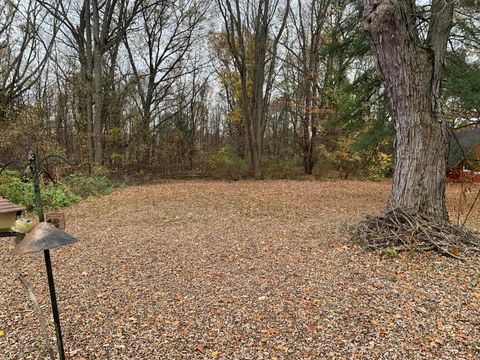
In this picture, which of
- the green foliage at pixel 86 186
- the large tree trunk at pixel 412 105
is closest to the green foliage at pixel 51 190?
the green foliage at pixel 86 186

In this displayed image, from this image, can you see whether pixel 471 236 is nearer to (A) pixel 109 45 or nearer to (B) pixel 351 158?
(B) pixel 351 158

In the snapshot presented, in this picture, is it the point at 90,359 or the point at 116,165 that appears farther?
the point at 116,165

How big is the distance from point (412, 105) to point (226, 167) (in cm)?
1099

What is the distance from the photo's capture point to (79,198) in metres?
8.57

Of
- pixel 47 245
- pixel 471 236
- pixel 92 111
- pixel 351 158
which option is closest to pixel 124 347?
pixel 47 245

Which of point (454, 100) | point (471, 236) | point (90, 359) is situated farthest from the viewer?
point (454, 100)

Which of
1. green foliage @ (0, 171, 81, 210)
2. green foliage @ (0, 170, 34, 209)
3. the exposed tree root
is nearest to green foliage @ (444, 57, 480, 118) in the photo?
the exposed tree root

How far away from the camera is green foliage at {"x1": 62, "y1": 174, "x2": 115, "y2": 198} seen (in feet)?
30.9

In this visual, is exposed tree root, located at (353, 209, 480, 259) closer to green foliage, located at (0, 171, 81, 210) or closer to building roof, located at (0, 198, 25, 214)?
building roof, located at (0, 198, 25, 214)

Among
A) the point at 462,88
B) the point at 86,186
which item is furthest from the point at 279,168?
the point at 462,88

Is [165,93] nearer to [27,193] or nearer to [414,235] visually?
[27,193]

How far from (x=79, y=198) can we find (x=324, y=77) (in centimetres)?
1147

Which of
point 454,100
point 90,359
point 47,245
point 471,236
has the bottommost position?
point 90,359

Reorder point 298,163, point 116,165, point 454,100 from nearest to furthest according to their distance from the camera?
point 454,100, point 116,165, point 298,163
